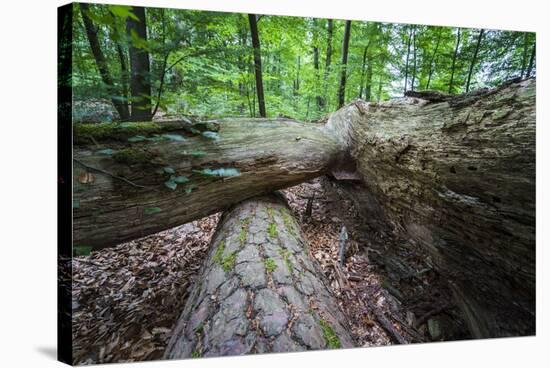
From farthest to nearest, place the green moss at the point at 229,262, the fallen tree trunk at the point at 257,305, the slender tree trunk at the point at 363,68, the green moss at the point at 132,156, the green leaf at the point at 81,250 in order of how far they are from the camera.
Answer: the slender tree trunk at the point at 363,68
the green moss at the point at 132,156
the green moss at the point at 229,262
the green leaf at the point at 81,250
the fallen tree trunk at the point at 257,305

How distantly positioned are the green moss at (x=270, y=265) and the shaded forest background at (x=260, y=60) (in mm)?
1242

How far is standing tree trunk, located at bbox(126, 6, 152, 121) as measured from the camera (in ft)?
5.57

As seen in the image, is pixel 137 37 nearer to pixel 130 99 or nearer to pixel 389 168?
pixel 130 99

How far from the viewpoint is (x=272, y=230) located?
216 centimetres

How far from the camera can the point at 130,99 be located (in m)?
1.87

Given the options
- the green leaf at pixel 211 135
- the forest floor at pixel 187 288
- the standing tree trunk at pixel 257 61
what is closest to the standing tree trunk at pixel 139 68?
the green leaf at pixel 211 135

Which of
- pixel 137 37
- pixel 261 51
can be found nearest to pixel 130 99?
pixel 137 37

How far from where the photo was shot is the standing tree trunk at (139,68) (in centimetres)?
170

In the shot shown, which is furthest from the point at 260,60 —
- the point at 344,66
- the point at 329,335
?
the point at 329,335

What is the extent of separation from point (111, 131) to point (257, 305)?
4.61 ft

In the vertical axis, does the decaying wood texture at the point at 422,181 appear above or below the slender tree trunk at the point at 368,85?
below

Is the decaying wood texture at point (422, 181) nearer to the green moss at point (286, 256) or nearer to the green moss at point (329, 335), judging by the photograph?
the green moss at point (286, 256)

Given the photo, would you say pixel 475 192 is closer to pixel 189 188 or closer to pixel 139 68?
pixel 189 188
